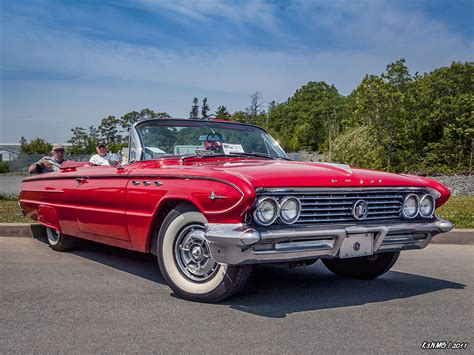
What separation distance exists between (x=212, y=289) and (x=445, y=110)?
131ft

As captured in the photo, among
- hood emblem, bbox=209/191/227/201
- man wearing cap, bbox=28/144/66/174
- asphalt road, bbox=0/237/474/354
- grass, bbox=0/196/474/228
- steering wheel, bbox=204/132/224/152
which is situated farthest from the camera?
grass, bbox=0/196/474/228

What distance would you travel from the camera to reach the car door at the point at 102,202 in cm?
515

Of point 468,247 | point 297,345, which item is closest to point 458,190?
point 468,247

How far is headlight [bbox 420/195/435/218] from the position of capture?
A: 4809mm

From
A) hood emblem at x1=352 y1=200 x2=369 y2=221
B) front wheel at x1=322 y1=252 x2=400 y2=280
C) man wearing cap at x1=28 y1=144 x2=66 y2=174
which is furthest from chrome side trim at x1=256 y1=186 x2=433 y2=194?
man wearing cap at x1=28 y1=144 x2=66 y2=174

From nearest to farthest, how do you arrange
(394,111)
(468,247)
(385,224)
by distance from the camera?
(385,224), (468,247), (394,111)

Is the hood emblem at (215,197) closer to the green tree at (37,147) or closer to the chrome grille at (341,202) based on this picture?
the chrome grille at (341,202)

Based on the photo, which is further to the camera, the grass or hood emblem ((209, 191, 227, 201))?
the grass

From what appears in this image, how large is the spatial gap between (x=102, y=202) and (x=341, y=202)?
92.2 inches

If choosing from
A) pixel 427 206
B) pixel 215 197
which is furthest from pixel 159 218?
pixel 427 206

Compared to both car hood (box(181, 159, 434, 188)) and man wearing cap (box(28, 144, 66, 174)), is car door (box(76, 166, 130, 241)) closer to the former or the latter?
car hood (box(181, 159, 434, 188))

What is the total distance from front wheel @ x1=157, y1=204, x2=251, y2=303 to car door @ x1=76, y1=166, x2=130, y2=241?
2.27 ft

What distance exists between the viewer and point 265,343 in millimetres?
3330

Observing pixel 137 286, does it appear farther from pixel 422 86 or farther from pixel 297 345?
pixel 422 86
